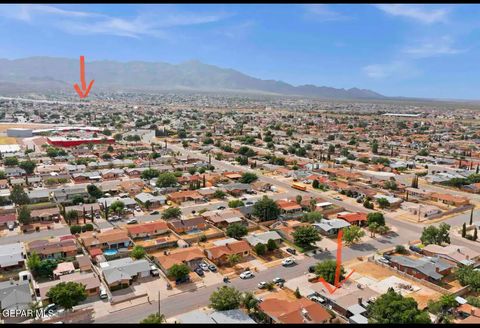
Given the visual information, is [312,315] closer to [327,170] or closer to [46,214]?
[46,214]

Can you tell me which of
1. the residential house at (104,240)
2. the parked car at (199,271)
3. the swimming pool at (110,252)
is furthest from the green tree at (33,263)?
the parked car at (199,271)

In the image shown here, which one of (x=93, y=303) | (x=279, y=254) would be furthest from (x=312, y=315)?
(x=93, y=303)

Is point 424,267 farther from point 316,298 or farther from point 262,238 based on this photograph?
point 262,238

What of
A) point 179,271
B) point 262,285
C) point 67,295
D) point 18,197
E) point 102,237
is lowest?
point 262,285

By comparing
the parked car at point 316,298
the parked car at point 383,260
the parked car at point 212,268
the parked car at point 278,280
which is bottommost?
the parked car at point 212,268

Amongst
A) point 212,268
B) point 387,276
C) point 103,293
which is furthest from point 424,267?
point 103,293

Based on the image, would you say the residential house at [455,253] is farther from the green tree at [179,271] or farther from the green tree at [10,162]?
the green tree at [10,162]
